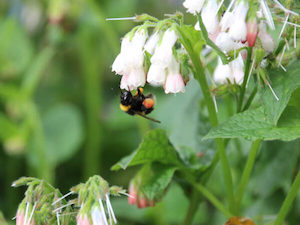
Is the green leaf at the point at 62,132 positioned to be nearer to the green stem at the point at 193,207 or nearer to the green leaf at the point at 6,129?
the green leaf at the point at 6,129

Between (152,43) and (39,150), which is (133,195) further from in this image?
(39,150)

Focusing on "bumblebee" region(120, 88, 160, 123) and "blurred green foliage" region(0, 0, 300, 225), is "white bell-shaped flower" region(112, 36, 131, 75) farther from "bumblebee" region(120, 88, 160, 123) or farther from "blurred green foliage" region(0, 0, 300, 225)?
"blurred green foliage" region(0, 0, 300, 225)

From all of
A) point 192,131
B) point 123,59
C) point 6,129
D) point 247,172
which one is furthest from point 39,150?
point 123,59

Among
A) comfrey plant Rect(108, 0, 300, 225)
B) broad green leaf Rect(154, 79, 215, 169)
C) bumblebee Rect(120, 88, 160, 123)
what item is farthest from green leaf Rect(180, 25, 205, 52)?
broad green leaf Rect(154, 79, 215, 169)

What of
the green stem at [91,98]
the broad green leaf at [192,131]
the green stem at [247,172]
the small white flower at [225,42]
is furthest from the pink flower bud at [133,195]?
the green stem at [91,98]

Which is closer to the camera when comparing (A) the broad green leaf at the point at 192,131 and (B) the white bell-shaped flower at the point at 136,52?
(B) the white bell-shaped flower at the point at 136,52
